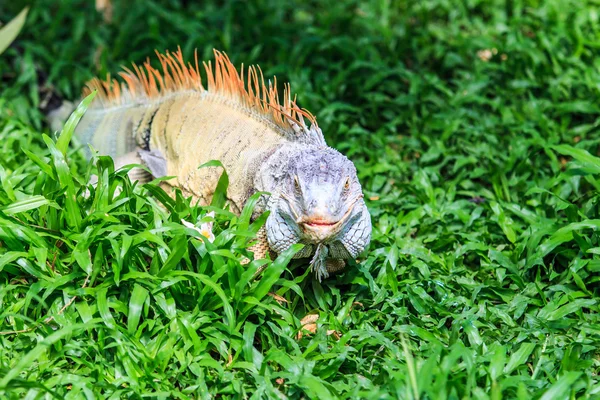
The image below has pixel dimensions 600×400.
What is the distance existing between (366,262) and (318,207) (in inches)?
37.0

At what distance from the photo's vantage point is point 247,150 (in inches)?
153

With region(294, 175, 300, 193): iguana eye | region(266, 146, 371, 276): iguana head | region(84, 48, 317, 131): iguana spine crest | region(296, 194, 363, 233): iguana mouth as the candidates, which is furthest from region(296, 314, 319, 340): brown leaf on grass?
region(84, 48, 317, 131): iguana spine crest

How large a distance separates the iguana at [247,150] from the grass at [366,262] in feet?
0.66

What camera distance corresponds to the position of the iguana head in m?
3.13

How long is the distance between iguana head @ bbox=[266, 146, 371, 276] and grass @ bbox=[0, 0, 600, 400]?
18 cm

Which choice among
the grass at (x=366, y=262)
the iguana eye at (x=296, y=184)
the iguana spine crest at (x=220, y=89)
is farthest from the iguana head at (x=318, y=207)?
the iguana spine crest at (x=220, y=89)

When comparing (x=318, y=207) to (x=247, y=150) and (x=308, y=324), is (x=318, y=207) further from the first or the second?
(x=247, y=150)

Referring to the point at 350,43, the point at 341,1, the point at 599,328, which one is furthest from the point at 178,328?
the point at 341,1

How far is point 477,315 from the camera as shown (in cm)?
362

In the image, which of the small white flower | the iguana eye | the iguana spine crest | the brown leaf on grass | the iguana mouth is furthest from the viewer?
the iguana spine crest

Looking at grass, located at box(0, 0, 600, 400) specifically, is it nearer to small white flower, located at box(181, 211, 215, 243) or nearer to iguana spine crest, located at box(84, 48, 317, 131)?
small white flower, located at box(181, 211, 215, 243)

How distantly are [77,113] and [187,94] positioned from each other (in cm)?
88

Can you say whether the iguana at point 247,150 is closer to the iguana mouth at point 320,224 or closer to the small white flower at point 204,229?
the iguana mouth at point 320,224

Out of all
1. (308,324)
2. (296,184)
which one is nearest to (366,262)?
(308,324)
